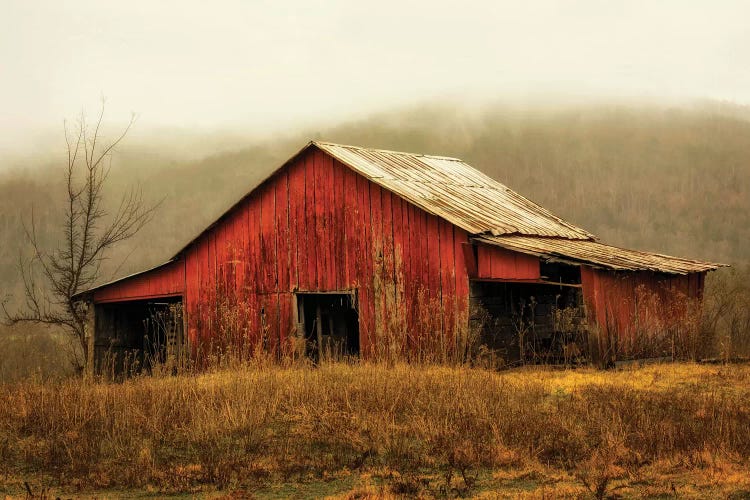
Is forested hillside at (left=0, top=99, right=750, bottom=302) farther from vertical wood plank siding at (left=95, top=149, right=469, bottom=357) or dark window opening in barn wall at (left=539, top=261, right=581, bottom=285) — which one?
dark window opening in barn wall at (left=539, top=261, right=581, bottom=285)

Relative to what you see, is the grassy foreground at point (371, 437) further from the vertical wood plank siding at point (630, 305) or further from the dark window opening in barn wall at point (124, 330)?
the dark window opening in barn wall at point (124, 330)

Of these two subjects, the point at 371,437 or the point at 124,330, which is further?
the point at 124,330

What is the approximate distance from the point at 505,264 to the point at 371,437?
7.42 meters

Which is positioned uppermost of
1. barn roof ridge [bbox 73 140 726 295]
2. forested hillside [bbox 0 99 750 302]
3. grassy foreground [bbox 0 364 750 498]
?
forested hillside [bbox 0 99 750 302]

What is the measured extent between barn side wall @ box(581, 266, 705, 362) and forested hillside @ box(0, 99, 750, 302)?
53459 millimetres

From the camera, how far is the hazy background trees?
77.9 meters

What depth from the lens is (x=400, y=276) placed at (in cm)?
1770

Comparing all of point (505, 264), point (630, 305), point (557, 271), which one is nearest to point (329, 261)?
point (505, 264)

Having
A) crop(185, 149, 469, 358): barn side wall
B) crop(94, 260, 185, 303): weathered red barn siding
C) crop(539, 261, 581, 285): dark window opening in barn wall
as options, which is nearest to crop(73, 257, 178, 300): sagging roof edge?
crop(94, 260, 185, 303): weathered red barn siding

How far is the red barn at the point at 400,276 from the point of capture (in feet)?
52.3

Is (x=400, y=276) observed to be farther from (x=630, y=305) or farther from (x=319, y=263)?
(x=630, y=305)

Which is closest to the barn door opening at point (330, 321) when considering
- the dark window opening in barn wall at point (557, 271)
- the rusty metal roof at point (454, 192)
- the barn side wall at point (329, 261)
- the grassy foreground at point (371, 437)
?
the barn side wall at point (329, 261)

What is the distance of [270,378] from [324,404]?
1.35m

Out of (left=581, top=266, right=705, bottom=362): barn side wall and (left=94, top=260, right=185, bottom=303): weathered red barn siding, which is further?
(left=94, top=260, right=185, bottom=303): weathered red barn siding
